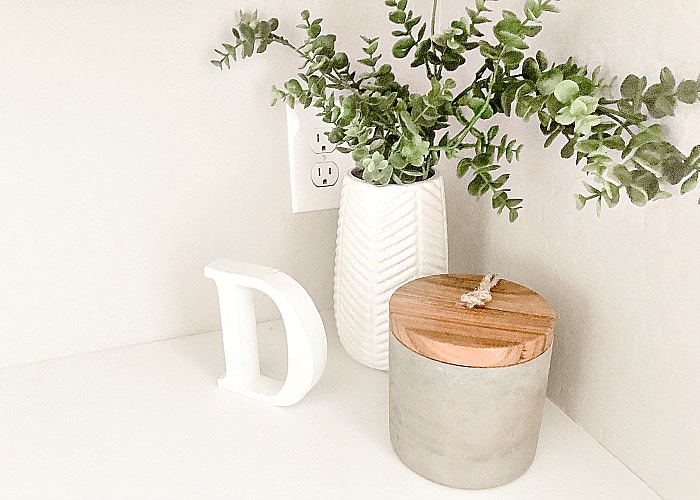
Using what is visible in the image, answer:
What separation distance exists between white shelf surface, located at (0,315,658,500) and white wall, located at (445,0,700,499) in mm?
46

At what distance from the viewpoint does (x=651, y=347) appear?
0.66 meters

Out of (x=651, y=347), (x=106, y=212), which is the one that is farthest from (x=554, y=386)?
(x=106, y=212)

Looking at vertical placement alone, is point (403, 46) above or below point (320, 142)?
above

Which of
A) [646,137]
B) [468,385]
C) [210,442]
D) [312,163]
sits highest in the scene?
[646,137]

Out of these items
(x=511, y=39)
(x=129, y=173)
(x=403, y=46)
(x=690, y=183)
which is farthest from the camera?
(x=129, y=173)

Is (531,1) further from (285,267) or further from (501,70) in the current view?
(285,267)

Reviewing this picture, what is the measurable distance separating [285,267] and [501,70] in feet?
1.36

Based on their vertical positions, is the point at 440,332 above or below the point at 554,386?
above

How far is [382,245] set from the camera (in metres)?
0.81

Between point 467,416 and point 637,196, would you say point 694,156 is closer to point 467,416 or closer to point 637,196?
point 637,196

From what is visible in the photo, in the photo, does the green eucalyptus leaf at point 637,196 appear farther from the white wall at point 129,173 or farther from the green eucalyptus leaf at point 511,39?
the white wall at point 129,173

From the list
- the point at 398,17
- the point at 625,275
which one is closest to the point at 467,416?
the point at 625,275

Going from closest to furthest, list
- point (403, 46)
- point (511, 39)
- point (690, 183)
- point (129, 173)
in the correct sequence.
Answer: point (690, 183) → point (511, 39) → point (403, 46) → point (129, 173)

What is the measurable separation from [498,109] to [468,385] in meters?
0.27
